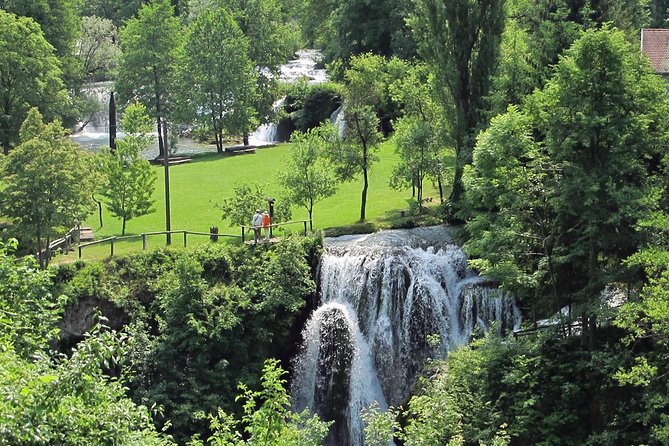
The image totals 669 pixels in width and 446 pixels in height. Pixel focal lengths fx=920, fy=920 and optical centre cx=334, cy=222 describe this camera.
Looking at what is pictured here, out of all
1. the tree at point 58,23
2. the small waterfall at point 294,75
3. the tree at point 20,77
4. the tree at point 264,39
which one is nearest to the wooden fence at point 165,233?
the tree at point 20,77

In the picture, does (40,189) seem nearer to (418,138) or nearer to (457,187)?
(418,138)

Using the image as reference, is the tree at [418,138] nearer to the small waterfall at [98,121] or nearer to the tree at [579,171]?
the tree at [579,171]

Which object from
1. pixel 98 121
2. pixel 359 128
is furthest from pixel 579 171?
pixel 98 121

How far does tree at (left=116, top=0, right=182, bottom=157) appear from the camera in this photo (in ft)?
173

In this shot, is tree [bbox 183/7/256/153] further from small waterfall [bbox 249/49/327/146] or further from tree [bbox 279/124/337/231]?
tree [bbox 279/124/337/231]

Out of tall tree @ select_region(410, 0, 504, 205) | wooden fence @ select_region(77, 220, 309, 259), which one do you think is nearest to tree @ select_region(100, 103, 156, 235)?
wooden fence @ select_region(77, 220, 309, 259)

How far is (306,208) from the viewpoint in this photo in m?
36.6

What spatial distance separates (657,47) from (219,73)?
920 inches

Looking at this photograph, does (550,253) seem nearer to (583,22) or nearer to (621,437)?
(621,437)

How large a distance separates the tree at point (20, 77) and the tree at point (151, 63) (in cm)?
801

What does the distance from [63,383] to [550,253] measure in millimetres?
16975

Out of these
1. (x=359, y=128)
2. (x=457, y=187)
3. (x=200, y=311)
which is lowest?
(x=200, y=311)

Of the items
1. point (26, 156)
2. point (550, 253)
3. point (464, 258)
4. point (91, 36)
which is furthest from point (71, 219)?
point (91, 36)

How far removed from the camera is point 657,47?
147 feet
